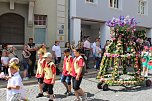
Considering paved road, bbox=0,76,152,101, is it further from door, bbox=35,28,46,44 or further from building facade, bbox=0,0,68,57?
Result: door, bbox=35,28,46,44

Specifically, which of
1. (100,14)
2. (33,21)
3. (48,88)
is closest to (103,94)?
(48,88)

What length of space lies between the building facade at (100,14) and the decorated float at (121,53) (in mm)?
7779

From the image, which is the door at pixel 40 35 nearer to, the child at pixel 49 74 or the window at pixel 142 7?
the child at pixel 49 74

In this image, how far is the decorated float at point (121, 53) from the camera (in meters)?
10.8

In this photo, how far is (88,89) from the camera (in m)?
10.5

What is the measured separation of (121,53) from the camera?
35.9 ft

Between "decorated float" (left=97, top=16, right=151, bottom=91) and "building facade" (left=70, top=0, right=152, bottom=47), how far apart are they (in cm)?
778

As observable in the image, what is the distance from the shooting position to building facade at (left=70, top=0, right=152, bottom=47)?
18891 mm

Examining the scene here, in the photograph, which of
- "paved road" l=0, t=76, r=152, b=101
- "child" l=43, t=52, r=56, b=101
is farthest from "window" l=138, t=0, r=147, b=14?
"child" l=43, t=52, r=56, b=101

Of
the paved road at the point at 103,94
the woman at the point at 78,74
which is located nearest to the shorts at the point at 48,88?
the paved road at the point at 103,94

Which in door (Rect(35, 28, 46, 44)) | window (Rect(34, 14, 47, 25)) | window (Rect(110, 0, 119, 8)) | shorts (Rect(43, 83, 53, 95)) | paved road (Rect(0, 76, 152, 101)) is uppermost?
window (Rect(110, 0, 119, 8))

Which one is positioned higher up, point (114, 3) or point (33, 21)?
point (114, 3)

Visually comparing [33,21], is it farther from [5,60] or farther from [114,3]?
[114,3]

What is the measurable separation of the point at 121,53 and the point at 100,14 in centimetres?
1036
